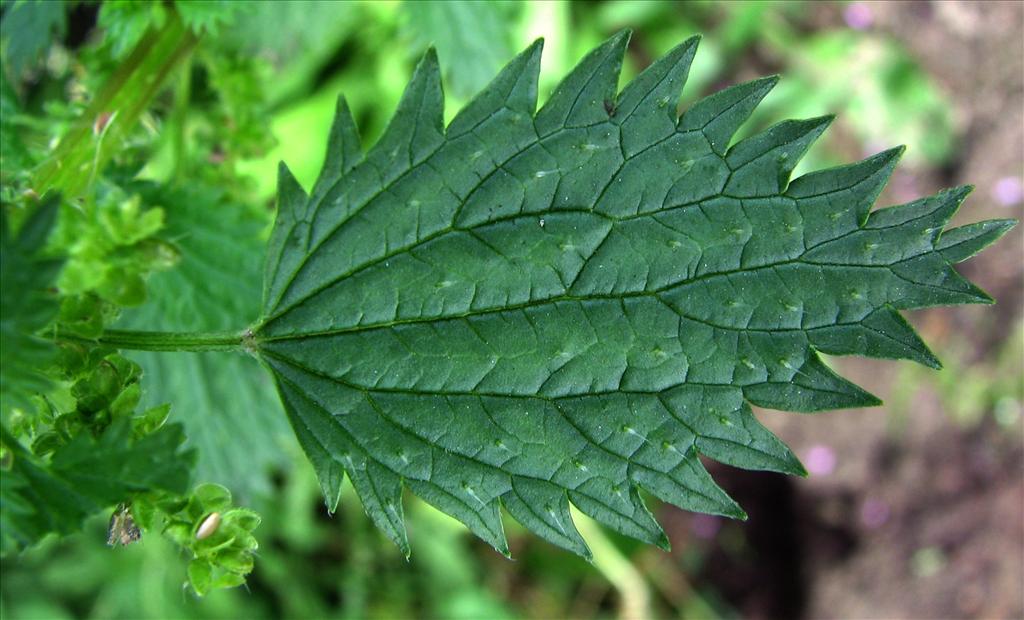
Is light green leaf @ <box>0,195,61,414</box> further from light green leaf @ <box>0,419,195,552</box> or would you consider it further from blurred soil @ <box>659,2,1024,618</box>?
blurred soil @ <box>659,2,1024,618</box>

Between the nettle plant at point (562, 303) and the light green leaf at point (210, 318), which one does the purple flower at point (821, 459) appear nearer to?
the light green leaf at point (210, 318)

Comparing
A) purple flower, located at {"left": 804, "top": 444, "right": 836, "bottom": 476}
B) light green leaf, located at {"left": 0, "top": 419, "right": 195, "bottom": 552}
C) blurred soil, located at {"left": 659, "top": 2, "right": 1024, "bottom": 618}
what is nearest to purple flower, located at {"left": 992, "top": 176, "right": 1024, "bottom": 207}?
blurred soil, located at {"left": 659, "top": 2, "right": 1024, "bottom": 618}

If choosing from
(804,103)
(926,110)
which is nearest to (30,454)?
(804,103)

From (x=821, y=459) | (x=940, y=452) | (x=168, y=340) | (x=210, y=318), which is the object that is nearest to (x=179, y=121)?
(x=210, y=318)

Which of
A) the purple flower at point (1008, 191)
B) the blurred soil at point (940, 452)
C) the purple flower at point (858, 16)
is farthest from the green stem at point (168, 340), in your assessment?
the purple flower at point (1008, 191)

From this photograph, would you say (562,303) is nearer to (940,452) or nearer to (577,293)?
(577,293)
